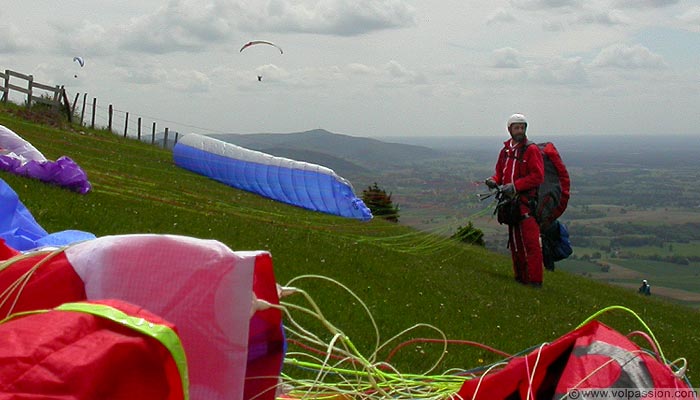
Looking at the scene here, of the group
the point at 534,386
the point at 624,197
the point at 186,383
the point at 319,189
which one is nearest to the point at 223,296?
the point at 186,383

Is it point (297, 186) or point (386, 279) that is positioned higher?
point (386, 279)

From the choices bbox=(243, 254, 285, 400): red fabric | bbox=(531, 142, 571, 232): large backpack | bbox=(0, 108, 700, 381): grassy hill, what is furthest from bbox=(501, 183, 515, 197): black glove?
bbox=(243, 254, 285, 400): red fabric

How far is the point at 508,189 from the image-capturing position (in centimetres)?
1237

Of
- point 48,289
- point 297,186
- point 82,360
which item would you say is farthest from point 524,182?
point 297,186

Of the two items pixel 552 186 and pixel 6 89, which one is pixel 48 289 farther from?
pixel 6 89

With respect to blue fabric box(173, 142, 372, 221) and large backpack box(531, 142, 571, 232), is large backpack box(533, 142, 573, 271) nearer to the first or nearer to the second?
large backpack box(531, 142, 571, 232)

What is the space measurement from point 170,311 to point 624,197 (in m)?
122

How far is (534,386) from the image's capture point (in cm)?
358

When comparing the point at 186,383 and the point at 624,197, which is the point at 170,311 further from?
the point at 624,197

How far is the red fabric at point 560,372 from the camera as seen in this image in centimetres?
348

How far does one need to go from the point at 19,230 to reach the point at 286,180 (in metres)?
18.0

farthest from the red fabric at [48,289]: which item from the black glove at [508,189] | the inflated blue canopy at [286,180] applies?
the inflated blue canopy at [286,180]

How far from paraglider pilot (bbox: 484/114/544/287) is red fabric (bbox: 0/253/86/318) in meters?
9.59

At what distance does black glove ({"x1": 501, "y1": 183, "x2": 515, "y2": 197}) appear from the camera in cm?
1235
